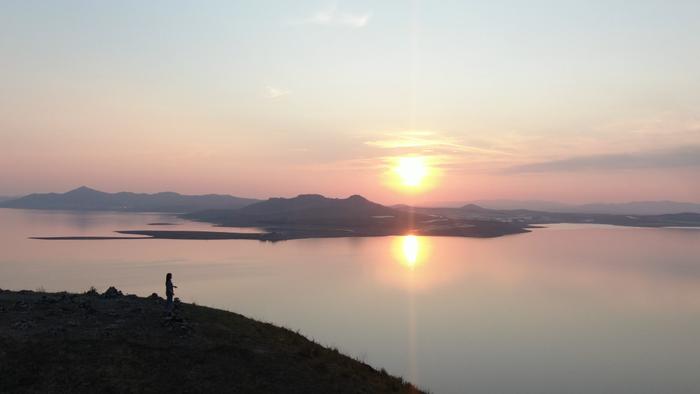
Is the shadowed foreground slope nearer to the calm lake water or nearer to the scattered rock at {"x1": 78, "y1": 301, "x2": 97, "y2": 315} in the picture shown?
the scattered rock at {"x1": 78, "y1": 301, "x2": 97, "y2": 315}

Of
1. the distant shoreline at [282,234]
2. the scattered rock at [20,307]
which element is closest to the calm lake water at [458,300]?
the scattered rock at [20,307]

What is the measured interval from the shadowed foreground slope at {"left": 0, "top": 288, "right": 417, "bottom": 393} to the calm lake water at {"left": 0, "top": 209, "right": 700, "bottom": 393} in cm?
1216

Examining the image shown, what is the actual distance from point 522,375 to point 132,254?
309 feet

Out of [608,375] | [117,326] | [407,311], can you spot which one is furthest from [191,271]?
[608,375]

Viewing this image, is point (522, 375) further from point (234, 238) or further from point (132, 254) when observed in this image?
point (234, 238)

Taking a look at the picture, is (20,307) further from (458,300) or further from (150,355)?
(458,300)

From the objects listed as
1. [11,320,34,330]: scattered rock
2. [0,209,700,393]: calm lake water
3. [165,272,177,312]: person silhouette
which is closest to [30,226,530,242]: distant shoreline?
[0,209,700,393]: calm lake water

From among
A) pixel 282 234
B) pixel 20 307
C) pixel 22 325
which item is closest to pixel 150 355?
pixel 22 325

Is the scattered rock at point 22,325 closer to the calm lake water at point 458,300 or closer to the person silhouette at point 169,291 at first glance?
the person silhouette at point 169,291

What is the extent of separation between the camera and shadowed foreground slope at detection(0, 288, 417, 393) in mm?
18234

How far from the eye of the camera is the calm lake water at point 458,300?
35156 mm

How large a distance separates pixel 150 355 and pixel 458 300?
153 feet

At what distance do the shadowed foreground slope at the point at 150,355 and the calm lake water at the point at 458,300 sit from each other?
1216 cm

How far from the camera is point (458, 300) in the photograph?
60.4 m
